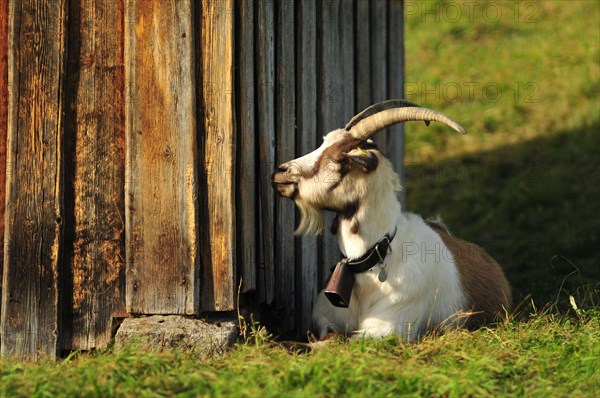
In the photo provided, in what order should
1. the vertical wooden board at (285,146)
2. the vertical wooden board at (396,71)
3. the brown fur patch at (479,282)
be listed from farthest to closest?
the vertical wooden board at (396,71) < the brown fur patch at (479,282) < the vertical wooden board at (285,146)

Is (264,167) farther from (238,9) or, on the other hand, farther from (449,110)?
(449,110)

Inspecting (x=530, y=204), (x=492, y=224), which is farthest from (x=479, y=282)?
(x=530, y=204)

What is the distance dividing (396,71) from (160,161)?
3836 mm

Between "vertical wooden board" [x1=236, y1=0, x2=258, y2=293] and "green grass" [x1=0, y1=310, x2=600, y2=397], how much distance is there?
58 centimetres

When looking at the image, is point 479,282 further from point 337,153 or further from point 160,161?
point 160,161

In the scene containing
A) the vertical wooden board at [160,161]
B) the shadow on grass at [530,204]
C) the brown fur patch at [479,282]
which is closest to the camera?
the vertical wooden board at [160,161]

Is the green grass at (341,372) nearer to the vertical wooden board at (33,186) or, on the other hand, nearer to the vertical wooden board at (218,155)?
the vertical wooden board at (218,155)

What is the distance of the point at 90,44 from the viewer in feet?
18.2

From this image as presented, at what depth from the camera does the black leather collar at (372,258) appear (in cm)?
562

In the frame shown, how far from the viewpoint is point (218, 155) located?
547cm

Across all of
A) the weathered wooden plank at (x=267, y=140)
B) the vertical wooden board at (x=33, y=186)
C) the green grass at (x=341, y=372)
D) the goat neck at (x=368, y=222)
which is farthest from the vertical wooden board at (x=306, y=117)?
the vertical wooden board at (x=33, y=186)

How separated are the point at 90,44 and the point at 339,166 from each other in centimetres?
166

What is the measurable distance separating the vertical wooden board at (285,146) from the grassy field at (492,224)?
0.67m

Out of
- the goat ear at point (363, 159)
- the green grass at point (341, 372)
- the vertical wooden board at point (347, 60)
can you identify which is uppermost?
the vertical wooden board at point (347, 60)
